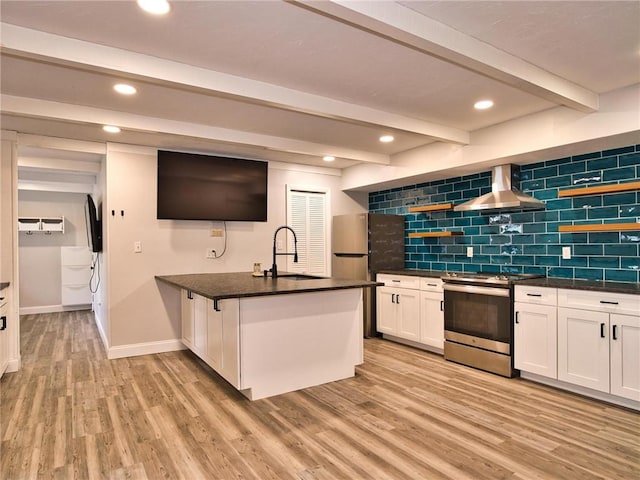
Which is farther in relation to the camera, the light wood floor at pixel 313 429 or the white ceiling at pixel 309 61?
the light wood floor at pixel 313 429

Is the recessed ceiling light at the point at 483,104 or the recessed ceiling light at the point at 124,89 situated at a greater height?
the recessed ceiling light at the point at 124,89

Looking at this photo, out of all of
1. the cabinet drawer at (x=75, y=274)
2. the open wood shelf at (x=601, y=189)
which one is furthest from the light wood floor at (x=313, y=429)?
the cabinet drawer at (x=75, y=274)

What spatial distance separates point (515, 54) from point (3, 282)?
4.58 meters

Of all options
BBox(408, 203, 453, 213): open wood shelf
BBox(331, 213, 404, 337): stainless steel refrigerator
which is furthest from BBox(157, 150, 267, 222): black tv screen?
BBox(408, 203, 453, 213): open wood shelf

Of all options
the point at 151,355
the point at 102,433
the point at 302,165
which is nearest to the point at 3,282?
the point at 151,355

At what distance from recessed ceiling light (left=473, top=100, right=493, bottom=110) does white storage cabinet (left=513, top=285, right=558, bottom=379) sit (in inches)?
62.5

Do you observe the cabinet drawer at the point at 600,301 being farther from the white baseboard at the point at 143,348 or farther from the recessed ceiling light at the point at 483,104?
the white baseboard at the point at 143,348

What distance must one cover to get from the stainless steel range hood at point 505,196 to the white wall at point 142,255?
304 cm

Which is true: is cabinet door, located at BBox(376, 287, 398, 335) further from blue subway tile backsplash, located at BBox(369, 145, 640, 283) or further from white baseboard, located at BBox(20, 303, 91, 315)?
white baseboard, located at BBox(20, 303, 91, 315)

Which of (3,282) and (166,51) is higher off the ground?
(166,51)

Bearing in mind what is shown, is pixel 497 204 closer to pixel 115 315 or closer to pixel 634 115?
pixel 634 115

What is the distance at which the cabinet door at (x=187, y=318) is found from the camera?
4.27 meters

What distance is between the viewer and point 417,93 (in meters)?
3.10

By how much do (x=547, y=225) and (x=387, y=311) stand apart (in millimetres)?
2051
